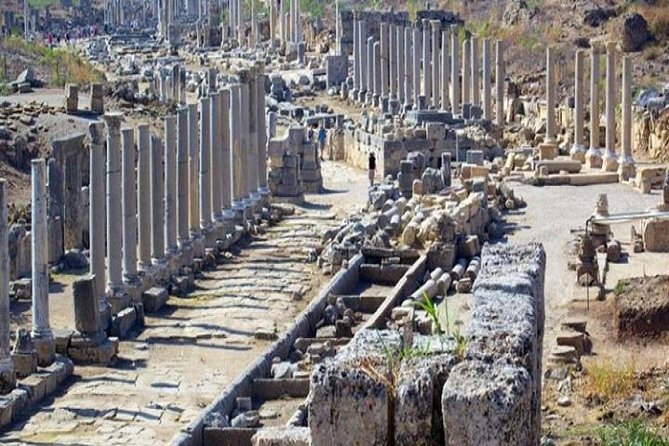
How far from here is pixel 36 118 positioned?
45.4m

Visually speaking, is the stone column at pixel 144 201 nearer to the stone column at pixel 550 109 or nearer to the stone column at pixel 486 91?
the stone column at pixel 550 109

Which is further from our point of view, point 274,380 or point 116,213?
point 116,213

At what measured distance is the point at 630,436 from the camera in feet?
50.3

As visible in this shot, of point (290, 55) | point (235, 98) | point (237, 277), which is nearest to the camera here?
point (237, 277)

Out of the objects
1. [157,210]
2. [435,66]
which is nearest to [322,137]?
[435,66]

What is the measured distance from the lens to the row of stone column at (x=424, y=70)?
52.8 metres

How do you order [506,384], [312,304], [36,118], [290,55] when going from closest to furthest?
[506,384] < [312,304] < [36,118] < [290,55]

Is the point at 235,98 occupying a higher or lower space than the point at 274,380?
higher

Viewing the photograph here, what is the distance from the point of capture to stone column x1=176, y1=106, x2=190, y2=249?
33.3 m

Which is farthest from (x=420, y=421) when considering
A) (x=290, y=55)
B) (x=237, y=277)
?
(x=290, y=55)

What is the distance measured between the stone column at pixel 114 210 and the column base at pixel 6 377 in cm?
484

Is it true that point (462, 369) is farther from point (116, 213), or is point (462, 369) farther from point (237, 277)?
point (237, 277)

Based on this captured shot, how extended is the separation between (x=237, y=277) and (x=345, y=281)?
281 cm

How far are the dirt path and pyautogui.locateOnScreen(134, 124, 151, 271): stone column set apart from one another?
93 centimetres
